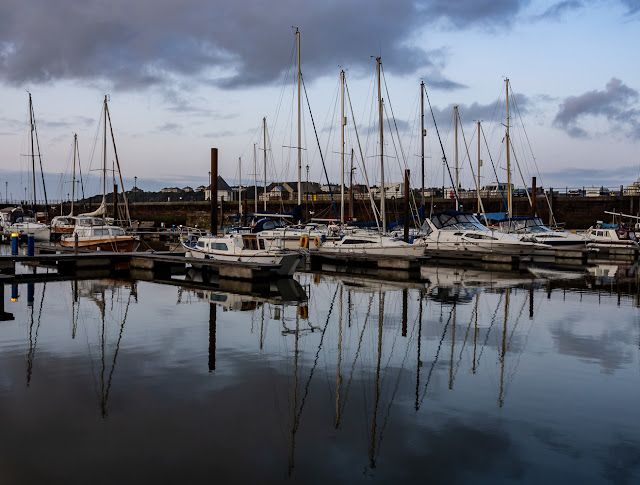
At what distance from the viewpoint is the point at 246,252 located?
2628cm

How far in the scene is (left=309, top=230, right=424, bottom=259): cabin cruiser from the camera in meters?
31.5

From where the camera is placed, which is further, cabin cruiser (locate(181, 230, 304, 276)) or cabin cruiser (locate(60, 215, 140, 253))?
cabin cruiser (locate(60, 215, 140, 253))

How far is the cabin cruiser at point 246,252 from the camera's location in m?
25.4

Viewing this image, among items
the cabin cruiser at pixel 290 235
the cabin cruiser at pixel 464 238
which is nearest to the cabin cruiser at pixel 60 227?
the cabin cruiser at pixel 290 235

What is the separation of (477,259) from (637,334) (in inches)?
845

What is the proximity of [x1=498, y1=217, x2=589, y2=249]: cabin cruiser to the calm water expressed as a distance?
21676 mm

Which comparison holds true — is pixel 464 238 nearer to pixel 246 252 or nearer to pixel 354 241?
pixel 354 241

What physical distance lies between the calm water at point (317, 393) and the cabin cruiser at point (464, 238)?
1660 cm

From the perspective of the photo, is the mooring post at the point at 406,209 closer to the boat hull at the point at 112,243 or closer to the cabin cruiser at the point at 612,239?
the cabin cruiser at the point at 612,239

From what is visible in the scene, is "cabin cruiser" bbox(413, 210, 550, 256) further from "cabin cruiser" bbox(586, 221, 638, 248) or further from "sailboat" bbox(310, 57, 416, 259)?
"cabin cruiser" bbox(586, 221, 638, 248)

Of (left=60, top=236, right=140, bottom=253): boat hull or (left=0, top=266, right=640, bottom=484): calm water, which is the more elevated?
(left=60, top=236, right=140, bottom=253): boat hull

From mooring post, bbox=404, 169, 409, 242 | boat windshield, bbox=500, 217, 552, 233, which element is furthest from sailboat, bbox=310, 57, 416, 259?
boat windshield, bbox=500, 217, 552, 233

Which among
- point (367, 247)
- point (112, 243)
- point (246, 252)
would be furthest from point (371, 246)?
point (112, 243)

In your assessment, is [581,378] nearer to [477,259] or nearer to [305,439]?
[305,439]
